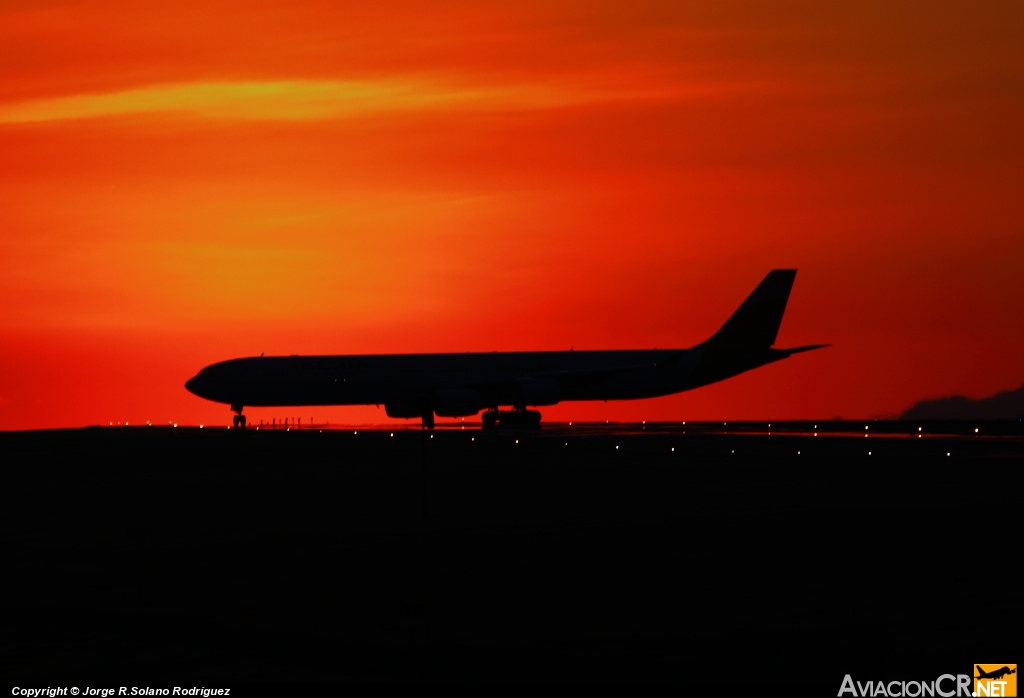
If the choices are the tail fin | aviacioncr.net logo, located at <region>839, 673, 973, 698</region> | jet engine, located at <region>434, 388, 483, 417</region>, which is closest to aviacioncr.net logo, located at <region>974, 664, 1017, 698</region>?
aviacioncr.net logo, located at <region>839, 673, 973, 698</region>

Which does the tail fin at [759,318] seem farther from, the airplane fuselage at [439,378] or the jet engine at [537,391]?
the jet engine at [537,391]

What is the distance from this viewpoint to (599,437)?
73188 millimetres

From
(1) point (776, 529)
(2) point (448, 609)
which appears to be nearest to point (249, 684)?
(2) point (448, 609)

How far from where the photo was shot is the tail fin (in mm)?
96312

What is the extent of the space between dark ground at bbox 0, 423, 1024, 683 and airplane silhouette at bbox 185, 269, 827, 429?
4289 cm

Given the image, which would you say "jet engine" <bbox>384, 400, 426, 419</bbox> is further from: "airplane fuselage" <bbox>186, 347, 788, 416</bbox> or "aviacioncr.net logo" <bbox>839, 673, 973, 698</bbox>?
"aviacioncr.net logo" <bbox>839, 673, 973, 698</bbox>

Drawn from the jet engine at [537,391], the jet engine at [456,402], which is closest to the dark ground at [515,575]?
the jet engine at [456,402]

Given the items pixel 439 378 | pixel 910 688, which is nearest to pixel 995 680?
pixel 910 688

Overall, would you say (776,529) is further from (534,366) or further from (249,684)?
(534,366)

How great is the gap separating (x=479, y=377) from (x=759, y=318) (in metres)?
20.1

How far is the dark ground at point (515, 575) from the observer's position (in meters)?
16.0

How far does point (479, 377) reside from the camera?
9269cm

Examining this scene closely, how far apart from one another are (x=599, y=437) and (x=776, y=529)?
44424 millimetres

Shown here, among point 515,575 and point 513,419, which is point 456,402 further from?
point 515,575
